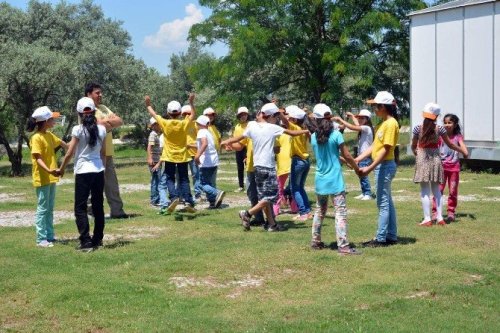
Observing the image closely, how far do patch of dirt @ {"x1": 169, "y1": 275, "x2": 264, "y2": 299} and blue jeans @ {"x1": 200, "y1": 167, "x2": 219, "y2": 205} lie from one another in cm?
557

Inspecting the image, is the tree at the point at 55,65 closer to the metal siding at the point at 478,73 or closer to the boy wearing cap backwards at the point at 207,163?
the metal siding at the point at 478,73

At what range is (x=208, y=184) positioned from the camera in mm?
13602

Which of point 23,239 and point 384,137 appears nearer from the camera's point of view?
point 384,137

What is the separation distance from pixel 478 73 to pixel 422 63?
7.25 feet

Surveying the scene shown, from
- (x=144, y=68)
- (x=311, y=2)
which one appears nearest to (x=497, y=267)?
(x=311, y=2)

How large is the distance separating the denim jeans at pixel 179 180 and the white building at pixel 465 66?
37.2 feet

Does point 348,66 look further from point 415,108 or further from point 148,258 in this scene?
point 148,258

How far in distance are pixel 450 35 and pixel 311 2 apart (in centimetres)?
861

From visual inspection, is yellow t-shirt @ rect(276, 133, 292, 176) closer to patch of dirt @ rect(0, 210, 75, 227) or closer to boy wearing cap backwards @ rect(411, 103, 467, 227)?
boy wearing cap backwards @ rect(411, 103, 467, 227)

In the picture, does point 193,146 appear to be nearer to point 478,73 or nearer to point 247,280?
point 247,280

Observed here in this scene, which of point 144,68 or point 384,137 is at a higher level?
point 144,68

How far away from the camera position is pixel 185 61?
3130 inches

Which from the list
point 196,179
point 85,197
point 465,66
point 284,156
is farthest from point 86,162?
point 465,66

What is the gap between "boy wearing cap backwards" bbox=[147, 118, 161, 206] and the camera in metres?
14.0
